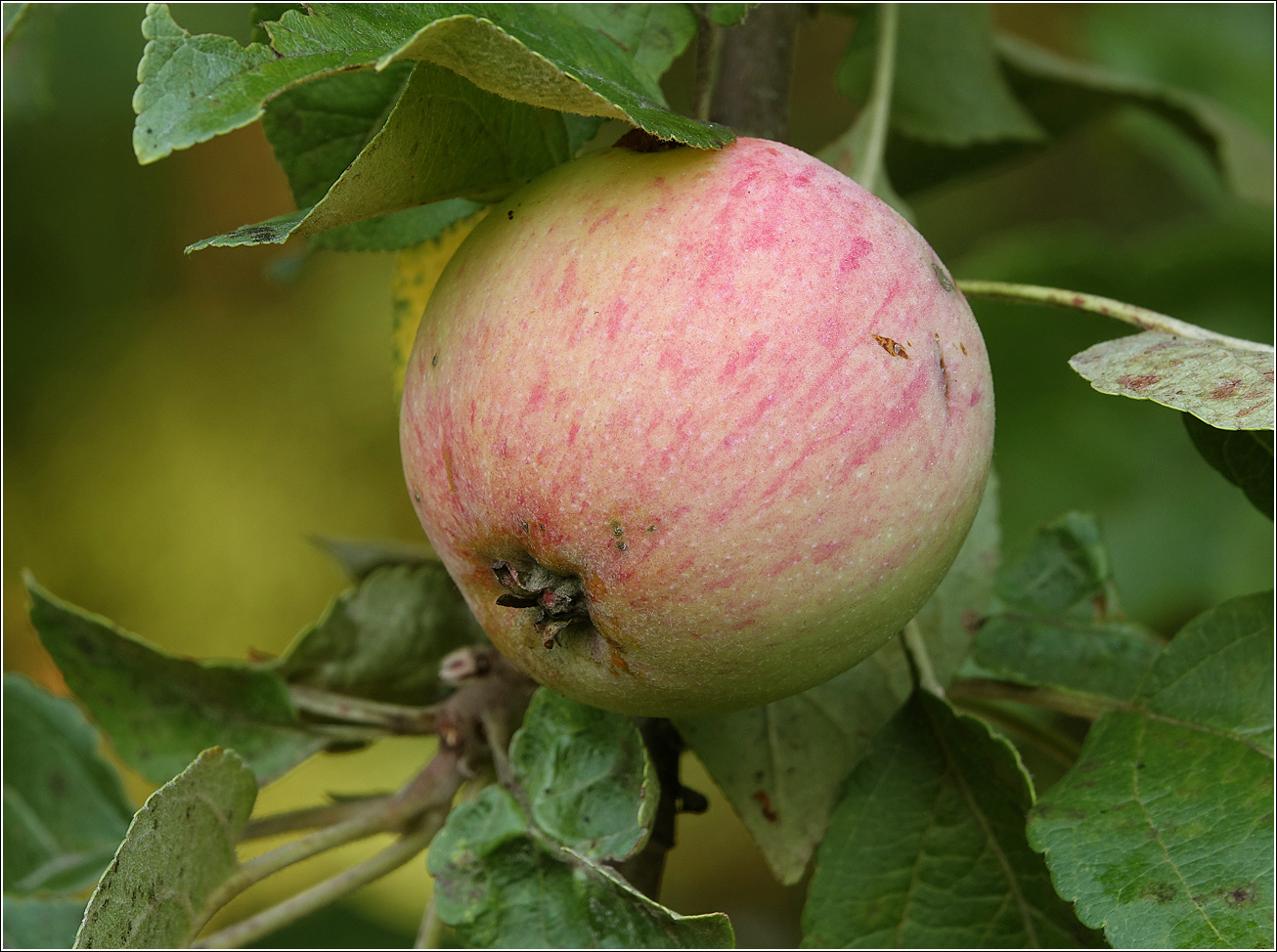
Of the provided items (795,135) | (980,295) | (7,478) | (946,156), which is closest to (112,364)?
(7,478)

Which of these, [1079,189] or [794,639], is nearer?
[794,639]

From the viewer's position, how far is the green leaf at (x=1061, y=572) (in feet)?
2.69

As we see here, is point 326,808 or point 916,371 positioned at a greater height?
point 916,371

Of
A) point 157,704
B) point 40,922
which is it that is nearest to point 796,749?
point 157,704

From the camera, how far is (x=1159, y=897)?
560 millimetres

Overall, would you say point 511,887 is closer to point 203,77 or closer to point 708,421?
point 708,421

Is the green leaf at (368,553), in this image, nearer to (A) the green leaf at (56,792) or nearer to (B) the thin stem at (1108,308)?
(A) the green leaf at (56,792)

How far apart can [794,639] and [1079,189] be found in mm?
1724

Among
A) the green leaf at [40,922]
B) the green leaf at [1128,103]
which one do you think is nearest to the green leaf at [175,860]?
the green leaf at [40,922]

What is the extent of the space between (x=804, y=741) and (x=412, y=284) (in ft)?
1.34

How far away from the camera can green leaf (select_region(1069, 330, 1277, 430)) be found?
515 millimetres

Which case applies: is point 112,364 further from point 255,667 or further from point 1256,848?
point 1256,848

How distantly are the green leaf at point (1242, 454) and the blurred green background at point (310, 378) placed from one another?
69cm

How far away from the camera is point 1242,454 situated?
0.65 m
